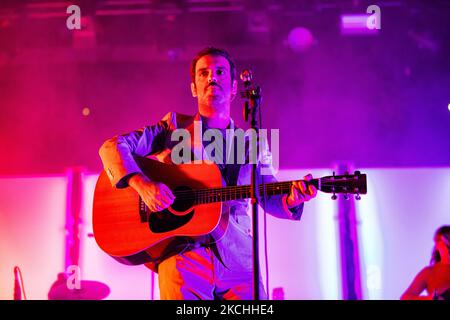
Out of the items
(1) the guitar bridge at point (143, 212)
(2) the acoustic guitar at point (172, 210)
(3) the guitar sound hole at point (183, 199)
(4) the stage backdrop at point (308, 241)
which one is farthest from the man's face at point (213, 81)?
(4) the stage backdrop at point (308, 241)

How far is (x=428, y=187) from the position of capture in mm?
4973

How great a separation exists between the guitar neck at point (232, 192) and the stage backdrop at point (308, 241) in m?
2.11

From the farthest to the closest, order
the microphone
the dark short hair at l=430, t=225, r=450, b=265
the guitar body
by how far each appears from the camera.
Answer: the microphone, the dark short hair at l=430, t=225, r=450, b=265, the guitar body

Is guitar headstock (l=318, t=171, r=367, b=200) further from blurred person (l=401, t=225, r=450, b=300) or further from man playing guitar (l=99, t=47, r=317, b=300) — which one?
blurred person (l=401, t=225, r=450, b=300)

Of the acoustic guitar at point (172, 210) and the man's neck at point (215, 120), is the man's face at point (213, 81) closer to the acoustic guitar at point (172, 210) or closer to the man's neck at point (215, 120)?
the man's neck at point (215, 120)

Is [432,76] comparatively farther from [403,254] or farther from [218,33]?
[218,33]

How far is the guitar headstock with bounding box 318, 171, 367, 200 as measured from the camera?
2.63 m

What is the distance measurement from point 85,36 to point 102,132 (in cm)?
102

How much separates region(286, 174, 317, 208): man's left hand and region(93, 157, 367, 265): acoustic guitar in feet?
0.11

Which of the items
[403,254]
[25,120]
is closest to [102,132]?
[25,120]

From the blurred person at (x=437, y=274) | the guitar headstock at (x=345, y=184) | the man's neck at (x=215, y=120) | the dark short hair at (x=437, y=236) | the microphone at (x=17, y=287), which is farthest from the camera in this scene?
the microphone at (x=17, y=287)

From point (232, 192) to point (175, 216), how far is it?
13.9 inches

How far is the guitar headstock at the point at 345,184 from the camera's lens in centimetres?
263

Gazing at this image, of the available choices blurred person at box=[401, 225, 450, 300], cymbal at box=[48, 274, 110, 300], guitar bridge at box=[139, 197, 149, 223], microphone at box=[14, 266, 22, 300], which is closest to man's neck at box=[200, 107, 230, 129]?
guitar bridge at box=[139, 197, 149, 223]
